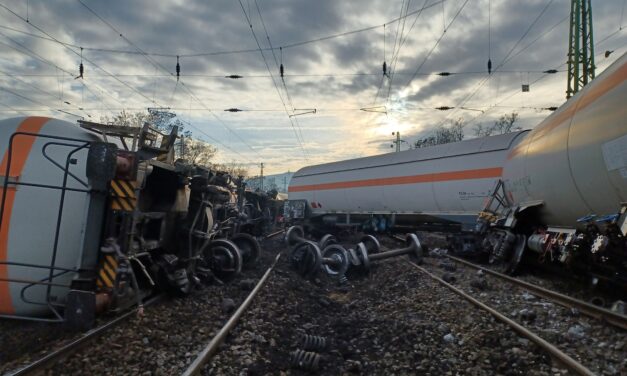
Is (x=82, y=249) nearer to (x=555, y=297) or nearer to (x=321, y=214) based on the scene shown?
(x=555, y=297)

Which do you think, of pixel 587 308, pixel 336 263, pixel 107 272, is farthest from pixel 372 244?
pixel 107 272

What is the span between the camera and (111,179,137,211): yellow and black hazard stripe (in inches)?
226

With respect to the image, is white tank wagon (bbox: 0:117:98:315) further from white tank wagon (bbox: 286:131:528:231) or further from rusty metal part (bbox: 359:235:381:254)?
white tank wagon (bbox: 286:131:528:231)

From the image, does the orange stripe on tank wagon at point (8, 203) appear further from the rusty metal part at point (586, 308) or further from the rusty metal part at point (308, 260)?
the rusty metal part at point (586, 308)

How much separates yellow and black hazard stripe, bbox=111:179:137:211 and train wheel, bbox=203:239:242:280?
4.60m

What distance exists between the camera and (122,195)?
5773mm

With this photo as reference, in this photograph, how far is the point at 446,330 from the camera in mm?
6203

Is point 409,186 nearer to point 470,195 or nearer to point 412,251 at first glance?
point 470,195

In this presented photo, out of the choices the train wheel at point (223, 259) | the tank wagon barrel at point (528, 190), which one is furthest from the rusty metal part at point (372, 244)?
the train wheel at point (223, 259)

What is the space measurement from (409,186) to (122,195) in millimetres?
15268

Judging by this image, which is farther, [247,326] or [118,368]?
[247,326]

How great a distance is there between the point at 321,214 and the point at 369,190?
509 cm

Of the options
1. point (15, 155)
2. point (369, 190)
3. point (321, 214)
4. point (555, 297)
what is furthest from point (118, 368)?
point (321, 214)

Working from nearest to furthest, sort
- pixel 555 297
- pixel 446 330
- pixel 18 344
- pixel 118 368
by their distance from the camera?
pixel 118 368
pixel 18 344
pixel 446 330
pixel 555 297
